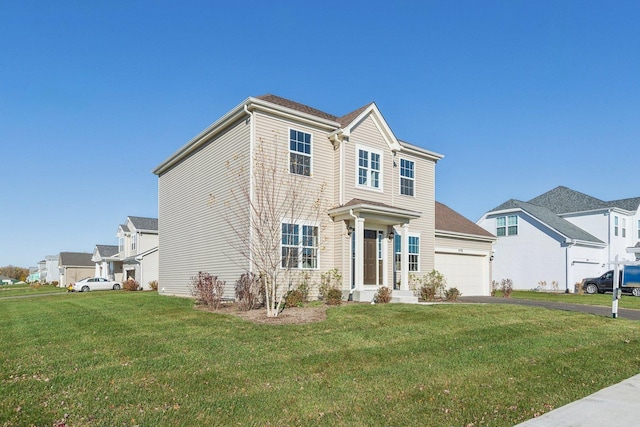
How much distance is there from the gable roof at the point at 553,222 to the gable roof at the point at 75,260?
4824 cm

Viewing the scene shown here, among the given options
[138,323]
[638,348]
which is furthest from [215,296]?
[638,348]

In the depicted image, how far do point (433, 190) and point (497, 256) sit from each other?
56.4 ft

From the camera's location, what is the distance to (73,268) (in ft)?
181

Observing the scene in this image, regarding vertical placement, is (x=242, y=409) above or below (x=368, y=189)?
below

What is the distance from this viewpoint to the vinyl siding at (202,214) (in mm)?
16047

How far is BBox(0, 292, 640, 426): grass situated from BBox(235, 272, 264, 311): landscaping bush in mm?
1836

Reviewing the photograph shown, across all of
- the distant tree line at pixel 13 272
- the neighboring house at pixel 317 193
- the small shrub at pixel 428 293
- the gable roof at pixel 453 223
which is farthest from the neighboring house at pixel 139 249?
the distant tree line at pixel 13 272

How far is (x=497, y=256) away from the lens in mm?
35781

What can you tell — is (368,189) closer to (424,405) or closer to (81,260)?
(424,405)

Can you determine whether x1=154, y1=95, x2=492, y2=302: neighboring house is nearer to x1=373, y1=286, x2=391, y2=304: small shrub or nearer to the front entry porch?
the front entry porch

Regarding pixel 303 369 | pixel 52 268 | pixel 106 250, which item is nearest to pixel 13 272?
pixel 52 268

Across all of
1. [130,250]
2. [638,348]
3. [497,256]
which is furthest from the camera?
[130,250]

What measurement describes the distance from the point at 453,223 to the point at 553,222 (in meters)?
13.5

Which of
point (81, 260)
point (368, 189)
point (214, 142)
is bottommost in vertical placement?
point (81, 260)
